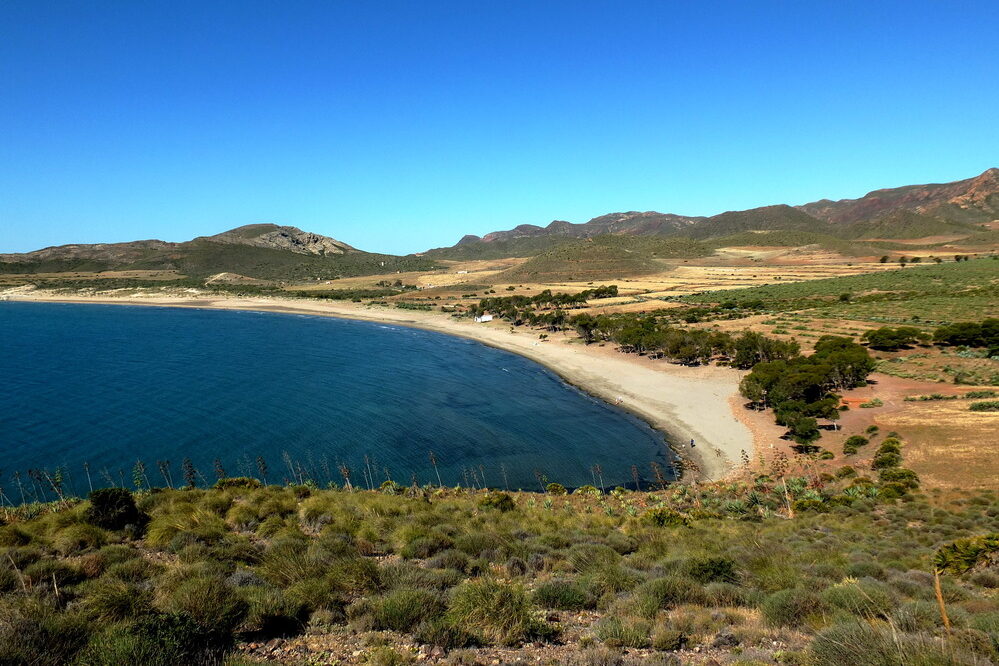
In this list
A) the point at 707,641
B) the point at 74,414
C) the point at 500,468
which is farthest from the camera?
the point at 74,414

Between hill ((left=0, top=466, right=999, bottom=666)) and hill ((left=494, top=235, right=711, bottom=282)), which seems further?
hill ((left=494, top=235, right=711, bottom=282))

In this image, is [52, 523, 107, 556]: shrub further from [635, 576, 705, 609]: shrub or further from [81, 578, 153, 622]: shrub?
[635, 576, 705, 609]: shrub

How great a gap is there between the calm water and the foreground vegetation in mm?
16249

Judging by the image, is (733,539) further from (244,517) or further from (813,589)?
(244,517)

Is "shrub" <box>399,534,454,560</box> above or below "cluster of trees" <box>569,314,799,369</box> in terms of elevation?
above

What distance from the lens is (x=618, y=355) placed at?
63000mm

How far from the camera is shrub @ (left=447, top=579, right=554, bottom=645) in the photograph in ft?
26.9

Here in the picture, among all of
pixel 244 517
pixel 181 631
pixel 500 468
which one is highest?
pixel 181 631

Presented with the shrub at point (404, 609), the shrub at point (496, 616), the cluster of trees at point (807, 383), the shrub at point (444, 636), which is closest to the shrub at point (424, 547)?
the shrub at point (404, 609)

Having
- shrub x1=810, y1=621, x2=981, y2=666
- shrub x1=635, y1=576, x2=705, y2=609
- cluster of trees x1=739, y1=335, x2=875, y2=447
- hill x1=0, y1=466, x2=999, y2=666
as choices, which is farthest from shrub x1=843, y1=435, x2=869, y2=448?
shrub x1=810, y1=621, x2=981, y2=666

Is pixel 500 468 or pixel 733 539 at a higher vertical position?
pixel 733 539

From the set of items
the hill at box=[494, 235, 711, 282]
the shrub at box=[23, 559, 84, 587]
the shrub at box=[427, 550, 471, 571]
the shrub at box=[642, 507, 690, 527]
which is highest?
the hill at box=[494, 235, 711, 282]

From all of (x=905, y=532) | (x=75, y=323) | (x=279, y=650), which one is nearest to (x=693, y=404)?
(x=905, y=532)

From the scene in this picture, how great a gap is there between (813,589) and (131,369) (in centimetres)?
7267
